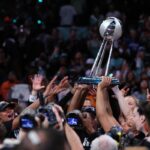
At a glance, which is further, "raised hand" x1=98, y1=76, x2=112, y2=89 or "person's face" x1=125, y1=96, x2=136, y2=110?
"person's face" x1=125, y1=96, x2=136, y2=110

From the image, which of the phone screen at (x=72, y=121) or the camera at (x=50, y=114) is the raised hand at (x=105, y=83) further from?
the camera at (x=50, y=114)

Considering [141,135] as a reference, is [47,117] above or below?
above

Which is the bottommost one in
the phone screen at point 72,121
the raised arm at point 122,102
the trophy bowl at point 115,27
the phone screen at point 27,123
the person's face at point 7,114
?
the person's face at point 7,114

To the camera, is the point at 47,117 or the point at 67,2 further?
the point at 67,2

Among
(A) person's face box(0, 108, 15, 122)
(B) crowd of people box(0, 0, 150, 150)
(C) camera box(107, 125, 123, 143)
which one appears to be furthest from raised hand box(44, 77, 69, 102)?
(C) camera box(107, 125, 123, 143)

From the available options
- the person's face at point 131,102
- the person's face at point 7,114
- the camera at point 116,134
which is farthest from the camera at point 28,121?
the person's face at point 131,102

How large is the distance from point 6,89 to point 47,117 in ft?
29.2

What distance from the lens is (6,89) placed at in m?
14.1

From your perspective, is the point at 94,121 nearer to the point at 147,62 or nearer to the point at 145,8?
the point at 147,62

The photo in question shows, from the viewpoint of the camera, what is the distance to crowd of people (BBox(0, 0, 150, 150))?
23.9 feet

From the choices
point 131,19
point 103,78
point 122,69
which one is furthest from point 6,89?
point 103,78

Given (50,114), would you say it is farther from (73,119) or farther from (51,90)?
(51,90)

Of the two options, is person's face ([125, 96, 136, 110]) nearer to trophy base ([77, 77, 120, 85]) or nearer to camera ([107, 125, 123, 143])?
trophy base ([77, 77, 120, 85])

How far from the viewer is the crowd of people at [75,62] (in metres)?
7.27
